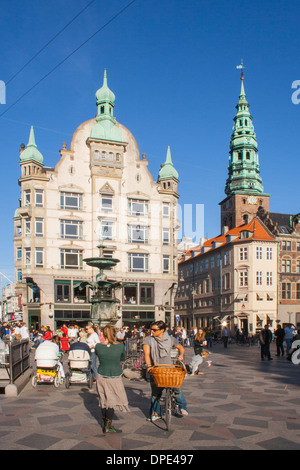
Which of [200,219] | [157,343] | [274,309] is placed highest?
[200,219]

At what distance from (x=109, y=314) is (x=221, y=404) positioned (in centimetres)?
2257

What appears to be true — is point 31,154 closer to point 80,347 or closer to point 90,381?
point 80,347

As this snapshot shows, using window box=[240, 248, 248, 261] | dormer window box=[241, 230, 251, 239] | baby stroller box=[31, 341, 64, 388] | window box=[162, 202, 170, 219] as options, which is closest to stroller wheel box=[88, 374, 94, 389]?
baby stroller box=[31, 341, 64, 388]

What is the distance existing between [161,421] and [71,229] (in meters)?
39.3

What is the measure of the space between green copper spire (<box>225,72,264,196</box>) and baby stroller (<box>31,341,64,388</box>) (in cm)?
7088

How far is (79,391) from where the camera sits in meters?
13.3

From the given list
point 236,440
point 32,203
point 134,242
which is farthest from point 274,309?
point 236,440

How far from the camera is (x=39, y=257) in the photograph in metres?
46.1

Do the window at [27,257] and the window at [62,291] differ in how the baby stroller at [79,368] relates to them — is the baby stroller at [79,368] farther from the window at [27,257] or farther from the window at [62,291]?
the window at [27,257]

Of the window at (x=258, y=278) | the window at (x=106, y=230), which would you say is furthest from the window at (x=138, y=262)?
the window at (x=258, y=278)

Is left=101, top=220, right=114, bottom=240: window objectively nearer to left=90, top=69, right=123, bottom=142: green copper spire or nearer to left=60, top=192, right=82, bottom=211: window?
left=60, top=192, right=82, bottom=211: window

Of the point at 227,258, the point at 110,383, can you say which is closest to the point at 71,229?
the point at 227,258

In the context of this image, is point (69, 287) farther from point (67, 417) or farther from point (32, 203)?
point (67, 417)

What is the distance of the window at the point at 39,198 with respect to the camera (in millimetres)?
46469
